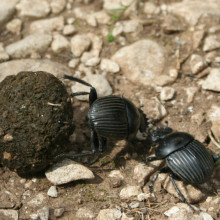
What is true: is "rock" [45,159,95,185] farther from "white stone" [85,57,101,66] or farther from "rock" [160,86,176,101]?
"white stone" [85,57,101,66]

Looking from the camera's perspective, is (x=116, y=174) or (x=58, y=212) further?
(x=116, y=174)

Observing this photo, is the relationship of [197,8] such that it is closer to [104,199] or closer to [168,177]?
[168,177]

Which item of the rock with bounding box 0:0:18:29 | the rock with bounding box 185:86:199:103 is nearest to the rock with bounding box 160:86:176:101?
the rock with bounding box 185:86:199:103

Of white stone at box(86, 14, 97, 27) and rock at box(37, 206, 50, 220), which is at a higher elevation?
white stone at box(86, 14, 97, 27)

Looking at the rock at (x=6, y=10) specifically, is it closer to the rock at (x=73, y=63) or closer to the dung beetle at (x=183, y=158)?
the rock at (x=73, y=63)

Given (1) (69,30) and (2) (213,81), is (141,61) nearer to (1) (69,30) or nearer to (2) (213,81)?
(2) (213,81)

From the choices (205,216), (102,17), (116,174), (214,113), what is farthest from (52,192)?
(102,17)

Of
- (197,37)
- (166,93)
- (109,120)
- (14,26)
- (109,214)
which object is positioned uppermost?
(14,26)
